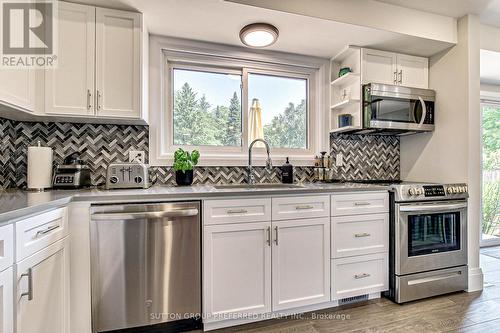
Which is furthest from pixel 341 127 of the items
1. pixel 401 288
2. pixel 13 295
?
pixel 13 295

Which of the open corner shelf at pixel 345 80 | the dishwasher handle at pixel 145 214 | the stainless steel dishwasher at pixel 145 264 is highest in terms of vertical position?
the open corner shelf at pixel 345 80

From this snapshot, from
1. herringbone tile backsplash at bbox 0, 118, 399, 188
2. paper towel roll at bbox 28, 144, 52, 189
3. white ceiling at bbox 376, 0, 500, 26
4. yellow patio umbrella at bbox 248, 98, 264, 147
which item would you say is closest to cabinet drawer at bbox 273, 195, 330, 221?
herringbone tile backsplash at bbox 0, 118, 399, 188

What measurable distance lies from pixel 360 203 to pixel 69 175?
2.18m

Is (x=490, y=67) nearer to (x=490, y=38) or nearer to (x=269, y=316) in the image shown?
(x=490, y=38)

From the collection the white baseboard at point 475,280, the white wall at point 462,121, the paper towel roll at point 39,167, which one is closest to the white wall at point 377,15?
the white wall at point 462,121

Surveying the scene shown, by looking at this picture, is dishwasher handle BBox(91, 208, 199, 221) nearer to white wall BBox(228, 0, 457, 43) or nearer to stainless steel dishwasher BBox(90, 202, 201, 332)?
stainless steel dishwasher BBox(90, 202, 201, 332)

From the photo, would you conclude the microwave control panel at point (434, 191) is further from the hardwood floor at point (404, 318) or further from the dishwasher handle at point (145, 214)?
the dishwasher handle at point (145, 214)

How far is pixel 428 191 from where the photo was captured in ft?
7.23

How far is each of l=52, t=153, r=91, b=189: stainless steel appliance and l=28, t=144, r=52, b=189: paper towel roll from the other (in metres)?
0.06

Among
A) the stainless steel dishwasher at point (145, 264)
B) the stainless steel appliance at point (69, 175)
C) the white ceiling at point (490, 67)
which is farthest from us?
the white ceiling at point (490, 67)

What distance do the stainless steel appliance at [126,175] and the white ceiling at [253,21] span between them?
1.13m

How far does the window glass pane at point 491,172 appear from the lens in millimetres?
3709

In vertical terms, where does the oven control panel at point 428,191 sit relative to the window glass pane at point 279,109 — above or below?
below

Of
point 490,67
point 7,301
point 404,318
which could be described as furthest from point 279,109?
point 490,67
